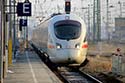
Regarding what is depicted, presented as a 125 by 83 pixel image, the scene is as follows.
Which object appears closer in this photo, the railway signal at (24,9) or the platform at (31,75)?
the platform at (31,75)

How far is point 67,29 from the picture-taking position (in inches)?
992

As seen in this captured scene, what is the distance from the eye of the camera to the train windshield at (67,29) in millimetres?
24781

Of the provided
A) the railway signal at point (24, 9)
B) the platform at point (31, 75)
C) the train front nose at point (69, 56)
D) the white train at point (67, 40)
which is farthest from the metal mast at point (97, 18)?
the railway signal at point (24, 9)

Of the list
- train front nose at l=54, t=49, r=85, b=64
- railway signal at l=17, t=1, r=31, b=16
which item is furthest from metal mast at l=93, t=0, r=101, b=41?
railway signal at l=17, t=1, r=31, b=16

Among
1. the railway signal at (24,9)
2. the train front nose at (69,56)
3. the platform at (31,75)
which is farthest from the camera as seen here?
the train front nose at (69,56)

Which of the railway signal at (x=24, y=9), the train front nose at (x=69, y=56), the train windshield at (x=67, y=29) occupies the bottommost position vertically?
the train front nose at (x=69, y=56)

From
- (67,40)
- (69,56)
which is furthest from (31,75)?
(67,40)

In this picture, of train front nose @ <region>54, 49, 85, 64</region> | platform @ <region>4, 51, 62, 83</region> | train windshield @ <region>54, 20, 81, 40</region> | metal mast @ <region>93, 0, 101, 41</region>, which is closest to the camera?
platform @ <region>4, 51, 62, 83</region>

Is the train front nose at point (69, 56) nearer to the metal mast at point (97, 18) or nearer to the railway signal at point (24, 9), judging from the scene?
the railway signal at point (24, 9)

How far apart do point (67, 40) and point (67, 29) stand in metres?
0.96

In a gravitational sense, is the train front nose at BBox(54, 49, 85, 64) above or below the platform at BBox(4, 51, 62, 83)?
above

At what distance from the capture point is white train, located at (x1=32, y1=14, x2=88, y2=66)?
2436 centimetres

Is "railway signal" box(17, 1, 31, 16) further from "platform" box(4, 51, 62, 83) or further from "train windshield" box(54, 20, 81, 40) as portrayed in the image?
"train windshield" box(54, 20, 81, 40)

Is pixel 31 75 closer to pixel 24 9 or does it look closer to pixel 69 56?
pixel 24 9
